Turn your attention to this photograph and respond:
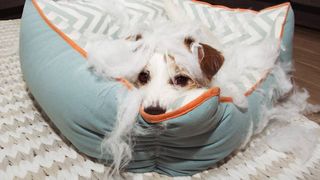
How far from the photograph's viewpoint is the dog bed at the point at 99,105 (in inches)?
37.1

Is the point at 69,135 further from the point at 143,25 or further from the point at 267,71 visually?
the point at 267,71

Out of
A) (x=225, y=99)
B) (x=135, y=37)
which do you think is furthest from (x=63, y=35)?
(x=225, y=99)

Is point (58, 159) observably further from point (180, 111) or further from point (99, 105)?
point (180, 111)

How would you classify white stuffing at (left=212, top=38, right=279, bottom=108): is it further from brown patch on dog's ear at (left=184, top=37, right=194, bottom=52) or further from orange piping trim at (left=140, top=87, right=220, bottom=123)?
orange piping trim at (left=140, top=87, right=220, bottom=123)

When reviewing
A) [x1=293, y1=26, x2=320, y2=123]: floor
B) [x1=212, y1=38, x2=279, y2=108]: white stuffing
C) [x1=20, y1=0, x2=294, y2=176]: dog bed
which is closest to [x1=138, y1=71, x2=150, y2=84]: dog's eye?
[x1=20, y1=0, x2=294, y2=176]: dog bed

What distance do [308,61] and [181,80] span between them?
1.51m

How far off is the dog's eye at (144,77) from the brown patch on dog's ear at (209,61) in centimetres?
16

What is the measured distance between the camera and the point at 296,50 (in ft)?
8.21

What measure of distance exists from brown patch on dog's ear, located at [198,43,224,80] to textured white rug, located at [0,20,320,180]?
0.92 ft

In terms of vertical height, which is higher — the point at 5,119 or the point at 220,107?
the point at 220,107

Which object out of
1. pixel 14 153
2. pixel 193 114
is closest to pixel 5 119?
pixel 14 153

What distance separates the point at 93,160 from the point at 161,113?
0.96ft

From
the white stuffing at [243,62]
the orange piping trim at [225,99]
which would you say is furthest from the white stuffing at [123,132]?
the white stuffing at [243,62]

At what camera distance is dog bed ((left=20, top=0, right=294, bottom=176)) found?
3.09 ft
